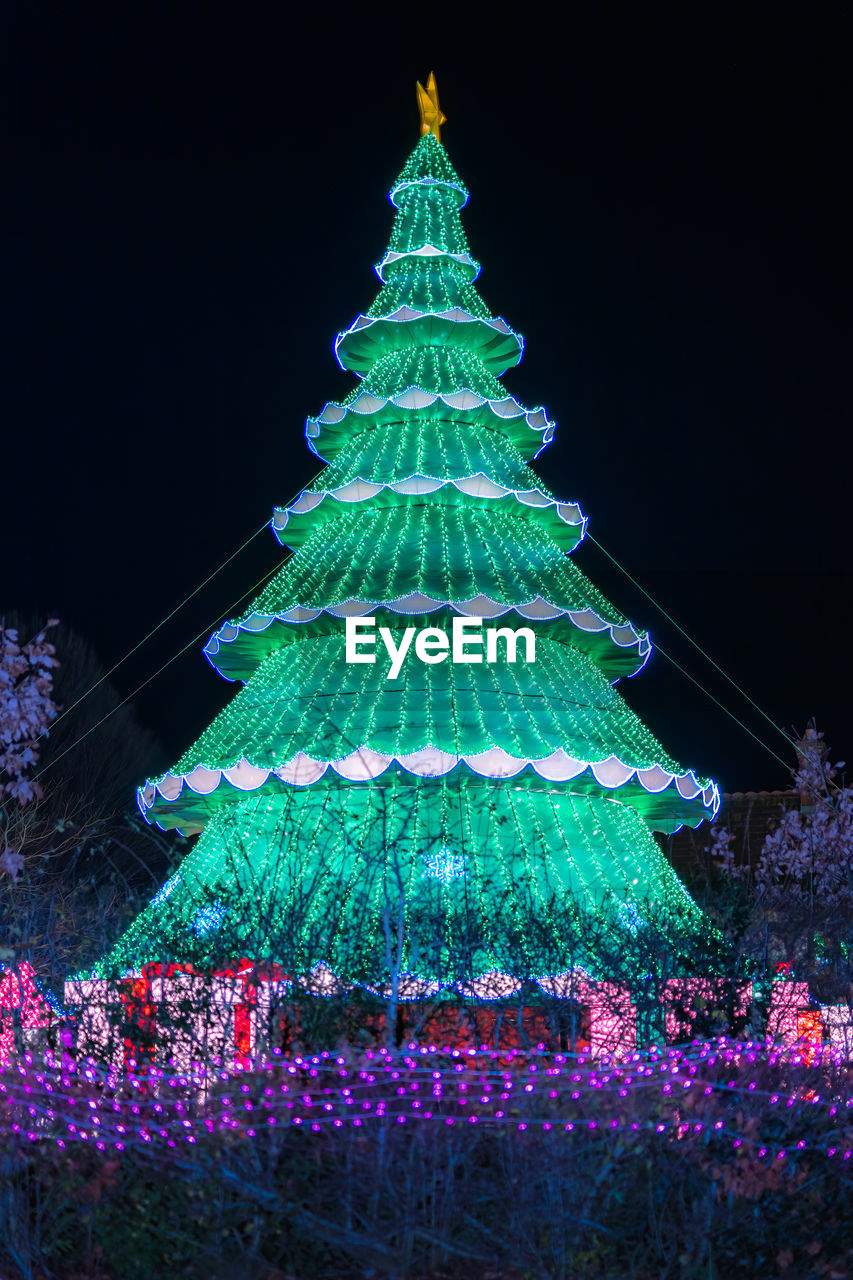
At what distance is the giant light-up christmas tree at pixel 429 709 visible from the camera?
10516 mm

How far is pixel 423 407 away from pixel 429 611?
3245mm

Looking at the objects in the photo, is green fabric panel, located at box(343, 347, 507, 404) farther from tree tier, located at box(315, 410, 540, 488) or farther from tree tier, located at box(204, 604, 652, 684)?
tree tier, located at box(204, 604, 652, 684)

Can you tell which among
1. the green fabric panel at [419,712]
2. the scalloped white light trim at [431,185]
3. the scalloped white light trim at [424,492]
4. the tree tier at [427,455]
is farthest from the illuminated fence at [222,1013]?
the scalloped white light trim at [431,185]

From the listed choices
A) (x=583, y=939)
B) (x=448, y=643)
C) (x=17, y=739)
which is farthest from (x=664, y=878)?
(x=17, y=739)

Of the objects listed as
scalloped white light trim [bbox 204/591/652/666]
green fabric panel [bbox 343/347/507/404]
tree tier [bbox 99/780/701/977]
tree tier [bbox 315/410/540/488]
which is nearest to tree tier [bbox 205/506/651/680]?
scalloped white light trim [bbox 204/591/652/666]

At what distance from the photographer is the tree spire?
18688 millimetres

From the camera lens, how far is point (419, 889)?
10.2m

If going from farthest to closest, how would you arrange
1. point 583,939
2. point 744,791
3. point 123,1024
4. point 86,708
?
point 744,791 → point 86,708 → point 583,939 → point 123,1024

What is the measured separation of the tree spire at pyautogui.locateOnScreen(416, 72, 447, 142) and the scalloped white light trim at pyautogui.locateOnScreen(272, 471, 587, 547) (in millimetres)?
6434

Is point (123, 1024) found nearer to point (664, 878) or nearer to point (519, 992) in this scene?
point (519, 992)

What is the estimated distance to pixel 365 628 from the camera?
45.5 feet

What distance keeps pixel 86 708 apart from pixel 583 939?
2359cm

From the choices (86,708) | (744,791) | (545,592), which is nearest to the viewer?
(545,592)

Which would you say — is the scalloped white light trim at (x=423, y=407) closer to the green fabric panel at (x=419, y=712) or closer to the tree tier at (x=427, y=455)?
the tree tier at (x=427, y=455)
